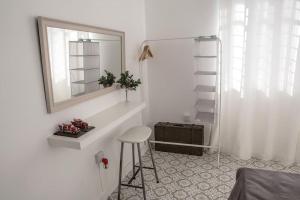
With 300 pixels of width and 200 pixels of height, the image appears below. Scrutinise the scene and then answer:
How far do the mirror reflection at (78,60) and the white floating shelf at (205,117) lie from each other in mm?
1291

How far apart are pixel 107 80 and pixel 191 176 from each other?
153 cm

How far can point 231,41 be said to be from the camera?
9.89 ft

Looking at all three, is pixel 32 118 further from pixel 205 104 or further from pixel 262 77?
pixel 262 77

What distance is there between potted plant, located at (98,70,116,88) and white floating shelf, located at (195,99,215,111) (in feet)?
4.12

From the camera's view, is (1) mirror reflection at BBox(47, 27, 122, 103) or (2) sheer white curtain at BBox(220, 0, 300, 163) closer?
(1) mirror reflection at BBox(47, 27, 122, 103)

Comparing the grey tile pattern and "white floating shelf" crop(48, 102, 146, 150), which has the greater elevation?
"white floating shelf" crop(48, 102, 146, 150)

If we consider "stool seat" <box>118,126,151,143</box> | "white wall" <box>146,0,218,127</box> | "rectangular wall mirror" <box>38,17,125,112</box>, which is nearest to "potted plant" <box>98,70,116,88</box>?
"rectangular wall mirror" <box>38,17,125,112</box>

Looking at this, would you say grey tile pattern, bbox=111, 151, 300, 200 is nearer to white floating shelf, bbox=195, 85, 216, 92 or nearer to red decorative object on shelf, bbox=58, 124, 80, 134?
white floating shelf, bbox=195, 85, 216, 92

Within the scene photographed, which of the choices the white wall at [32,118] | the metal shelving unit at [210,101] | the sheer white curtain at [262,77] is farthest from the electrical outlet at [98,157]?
the sheer white curtain at [262,77]

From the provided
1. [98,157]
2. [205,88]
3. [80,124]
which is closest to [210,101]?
[205,88]

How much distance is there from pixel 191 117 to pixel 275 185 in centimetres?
197

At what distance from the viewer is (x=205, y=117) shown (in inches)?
125

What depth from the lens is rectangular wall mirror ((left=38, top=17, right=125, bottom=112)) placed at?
168cm

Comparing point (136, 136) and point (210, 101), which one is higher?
point (210, 101)
